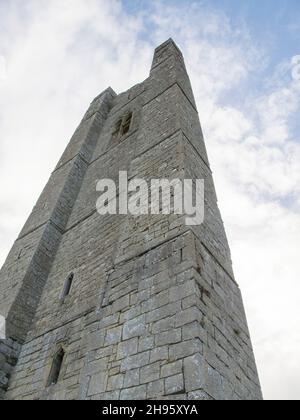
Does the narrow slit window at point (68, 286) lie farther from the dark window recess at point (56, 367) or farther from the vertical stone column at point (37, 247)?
the dark window recess at point (56, 367)

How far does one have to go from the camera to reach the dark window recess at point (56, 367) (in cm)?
505

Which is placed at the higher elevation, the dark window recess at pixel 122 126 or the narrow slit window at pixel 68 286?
the dark window recess at pixel 122 126

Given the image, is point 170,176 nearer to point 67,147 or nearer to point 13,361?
point 13,361

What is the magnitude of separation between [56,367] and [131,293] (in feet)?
6.58

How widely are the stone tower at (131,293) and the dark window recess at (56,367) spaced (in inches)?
0.6

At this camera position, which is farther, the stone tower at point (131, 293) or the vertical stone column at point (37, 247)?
the vertical stone column at point (37, 247)

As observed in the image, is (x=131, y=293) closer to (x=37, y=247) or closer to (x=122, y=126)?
(x=37, y=247)

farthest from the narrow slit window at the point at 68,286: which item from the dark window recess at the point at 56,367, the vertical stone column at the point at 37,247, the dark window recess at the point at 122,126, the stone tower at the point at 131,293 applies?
the dark window recess at the point at 122,126

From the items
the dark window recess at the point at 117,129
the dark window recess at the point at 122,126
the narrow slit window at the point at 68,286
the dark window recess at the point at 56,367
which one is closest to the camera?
the dark window recess at the point at 56,367

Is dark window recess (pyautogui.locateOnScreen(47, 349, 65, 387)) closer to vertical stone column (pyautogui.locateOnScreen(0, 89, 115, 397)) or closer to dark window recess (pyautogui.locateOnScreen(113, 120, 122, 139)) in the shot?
vertical stone column (pyautogui.locateOnScreen(0, 89, 115, 397))

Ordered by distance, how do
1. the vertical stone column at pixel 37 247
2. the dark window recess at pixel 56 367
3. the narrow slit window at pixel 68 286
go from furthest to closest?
1. the narrow slit window at pixel 68 286
2. the vertical stone column at pixel 37 247
3. the dark window recess at pixel 56 367

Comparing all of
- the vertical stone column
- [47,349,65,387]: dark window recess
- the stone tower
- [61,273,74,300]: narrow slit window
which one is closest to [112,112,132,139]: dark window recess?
the stone tower

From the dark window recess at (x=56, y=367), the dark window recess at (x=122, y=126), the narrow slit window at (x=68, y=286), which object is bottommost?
the dark window recess at (x=56, y=367)

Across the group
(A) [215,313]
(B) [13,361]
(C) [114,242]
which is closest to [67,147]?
(C) [114,242]
